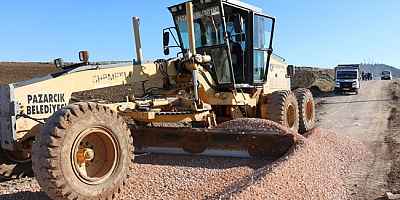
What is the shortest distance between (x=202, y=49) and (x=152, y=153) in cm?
289

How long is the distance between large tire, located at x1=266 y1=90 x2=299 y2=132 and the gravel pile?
172 cm

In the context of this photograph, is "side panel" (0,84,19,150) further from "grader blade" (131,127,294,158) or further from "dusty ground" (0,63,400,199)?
"grader blade" (131,127,294,158)

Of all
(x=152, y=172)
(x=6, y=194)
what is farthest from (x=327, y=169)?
(x=6, y=194)

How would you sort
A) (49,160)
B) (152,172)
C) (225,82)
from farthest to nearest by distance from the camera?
(225,82)
(152,172)
(49,160)

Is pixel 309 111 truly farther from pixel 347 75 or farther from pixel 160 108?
pixel 347 75

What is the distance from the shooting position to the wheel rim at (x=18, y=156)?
5207 mm

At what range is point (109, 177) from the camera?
4309mm

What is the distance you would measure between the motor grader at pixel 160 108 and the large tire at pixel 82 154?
1 cm

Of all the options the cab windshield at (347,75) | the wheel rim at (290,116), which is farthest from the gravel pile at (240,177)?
the cab windshield at (347,75)

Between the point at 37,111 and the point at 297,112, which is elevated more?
the point at 37,111

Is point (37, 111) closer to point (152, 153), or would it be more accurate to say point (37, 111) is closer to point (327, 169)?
point (152, 153)

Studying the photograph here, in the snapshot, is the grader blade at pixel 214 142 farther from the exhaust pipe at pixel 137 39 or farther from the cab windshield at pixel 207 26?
the cab windshield at pixel 207 26

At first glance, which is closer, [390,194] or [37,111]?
[390,194]

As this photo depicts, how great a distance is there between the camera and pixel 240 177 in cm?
513
